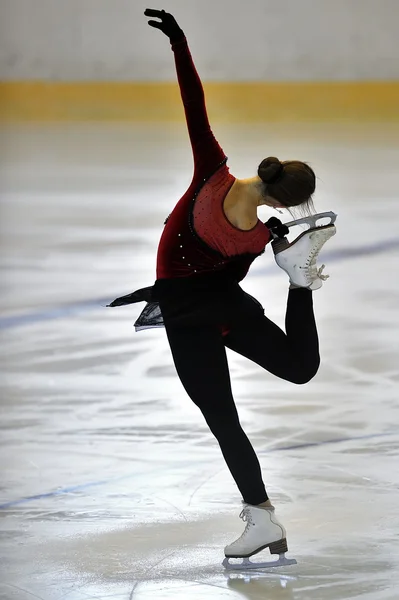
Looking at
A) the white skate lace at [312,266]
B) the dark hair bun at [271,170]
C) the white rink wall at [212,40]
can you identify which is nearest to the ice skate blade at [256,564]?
the white skate lace at [312,266]

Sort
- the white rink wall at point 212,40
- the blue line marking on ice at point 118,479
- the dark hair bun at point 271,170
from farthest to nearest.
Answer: the white rink wall at point 212,40 → the blue line marking on ice at point 118,479 → the dark hair bun at point 271,170

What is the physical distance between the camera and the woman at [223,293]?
2.77 meters

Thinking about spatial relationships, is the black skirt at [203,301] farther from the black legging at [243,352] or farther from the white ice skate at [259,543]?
the white ice skate at [259,543]

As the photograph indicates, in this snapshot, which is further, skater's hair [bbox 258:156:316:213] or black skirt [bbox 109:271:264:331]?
black skirt [bbox 109:271:264:331]

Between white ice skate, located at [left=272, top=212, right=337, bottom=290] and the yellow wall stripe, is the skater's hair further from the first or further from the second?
the yellow wall stripe

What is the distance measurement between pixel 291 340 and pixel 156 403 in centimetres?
121

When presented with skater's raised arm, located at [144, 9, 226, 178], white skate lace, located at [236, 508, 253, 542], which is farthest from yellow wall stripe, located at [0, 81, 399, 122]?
white skate lace, located at [236, 508, 253, 542]

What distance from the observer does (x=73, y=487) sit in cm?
331

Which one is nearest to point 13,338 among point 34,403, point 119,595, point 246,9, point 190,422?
point 34,403

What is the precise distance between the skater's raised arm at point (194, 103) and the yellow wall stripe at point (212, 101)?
→ 14.4 feet

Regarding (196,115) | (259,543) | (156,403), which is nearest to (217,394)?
(259,543)

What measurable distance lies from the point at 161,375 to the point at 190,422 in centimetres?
44

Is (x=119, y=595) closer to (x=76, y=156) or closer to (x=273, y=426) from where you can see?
(x=273, y=426)

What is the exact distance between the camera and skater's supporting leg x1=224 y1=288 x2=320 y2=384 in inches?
112
